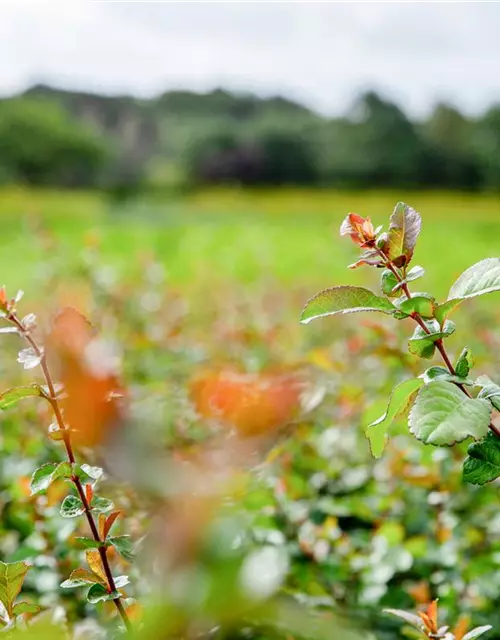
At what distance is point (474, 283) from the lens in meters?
0.53

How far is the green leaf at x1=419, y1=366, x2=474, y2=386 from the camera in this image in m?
0.51

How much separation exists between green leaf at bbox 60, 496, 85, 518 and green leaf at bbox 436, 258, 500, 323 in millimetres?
281

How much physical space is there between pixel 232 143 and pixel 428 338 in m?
13.1

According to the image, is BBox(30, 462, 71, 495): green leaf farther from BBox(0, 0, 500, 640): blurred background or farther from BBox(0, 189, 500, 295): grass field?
BBox(0, 189, 500, 295): grass field

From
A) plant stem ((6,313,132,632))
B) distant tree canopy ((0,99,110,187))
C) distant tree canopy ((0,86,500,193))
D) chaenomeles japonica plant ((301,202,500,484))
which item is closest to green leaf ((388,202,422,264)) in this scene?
chaenomeles japonica plant ((301,202,500,484))

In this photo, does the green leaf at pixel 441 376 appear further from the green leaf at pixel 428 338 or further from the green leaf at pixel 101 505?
the green leaf at pixel 101 505

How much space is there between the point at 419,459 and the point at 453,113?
14935 mm

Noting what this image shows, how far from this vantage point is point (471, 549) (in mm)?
1093

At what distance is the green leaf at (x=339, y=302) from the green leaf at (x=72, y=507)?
204 mm

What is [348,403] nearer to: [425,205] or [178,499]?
[178,499]

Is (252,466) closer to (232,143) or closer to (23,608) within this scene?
(23,608)

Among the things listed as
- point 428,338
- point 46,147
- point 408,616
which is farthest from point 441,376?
point 46,147

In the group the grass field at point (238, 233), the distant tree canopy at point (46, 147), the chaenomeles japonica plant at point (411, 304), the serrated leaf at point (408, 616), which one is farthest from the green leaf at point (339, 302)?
the distant tree canopy at point (46, 147)

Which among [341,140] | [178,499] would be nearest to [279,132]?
[341,140]
